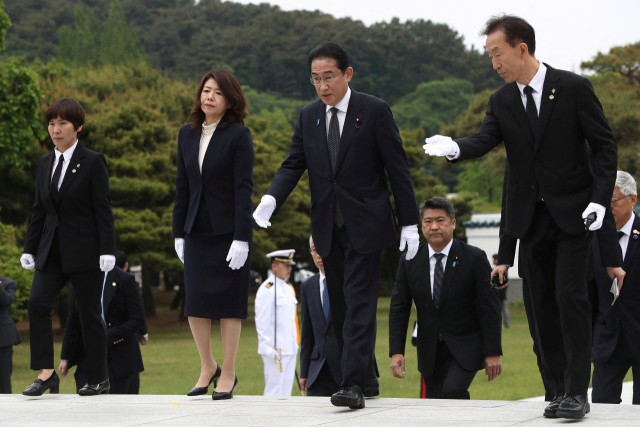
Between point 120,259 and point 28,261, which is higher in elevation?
point 28,261

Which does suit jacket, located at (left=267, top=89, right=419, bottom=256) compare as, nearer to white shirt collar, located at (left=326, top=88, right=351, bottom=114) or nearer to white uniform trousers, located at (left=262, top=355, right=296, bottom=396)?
white shirt collar, located at (left=326, top=88, right=351, bottom=114)

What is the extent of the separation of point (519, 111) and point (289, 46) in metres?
110

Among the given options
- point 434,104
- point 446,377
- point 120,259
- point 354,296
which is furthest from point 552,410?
point 434,104

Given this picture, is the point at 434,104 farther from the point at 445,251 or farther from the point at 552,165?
the point at 552,165

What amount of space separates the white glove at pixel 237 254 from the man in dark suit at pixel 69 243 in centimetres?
108

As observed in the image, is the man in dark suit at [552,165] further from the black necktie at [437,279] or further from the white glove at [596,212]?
the black necktie at [437,279]

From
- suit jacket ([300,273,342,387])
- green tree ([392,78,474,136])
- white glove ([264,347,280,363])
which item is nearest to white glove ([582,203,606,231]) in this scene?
suit jacket ([300,273,342,387])

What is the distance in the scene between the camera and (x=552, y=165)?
4488 mm

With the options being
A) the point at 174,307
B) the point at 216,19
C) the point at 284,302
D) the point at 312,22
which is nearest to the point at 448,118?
the point at 312,22

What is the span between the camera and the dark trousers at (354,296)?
482 centimetres

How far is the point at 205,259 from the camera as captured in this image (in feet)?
18.6

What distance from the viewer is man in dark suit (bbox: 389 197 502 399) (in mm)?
6148

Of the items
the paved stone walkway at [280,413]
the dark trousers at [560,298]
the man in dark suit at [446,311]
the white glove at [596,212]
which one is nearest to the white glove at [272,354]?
the man in dark suit at [446,311]

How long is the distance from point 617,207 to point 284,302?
5.67 metres
